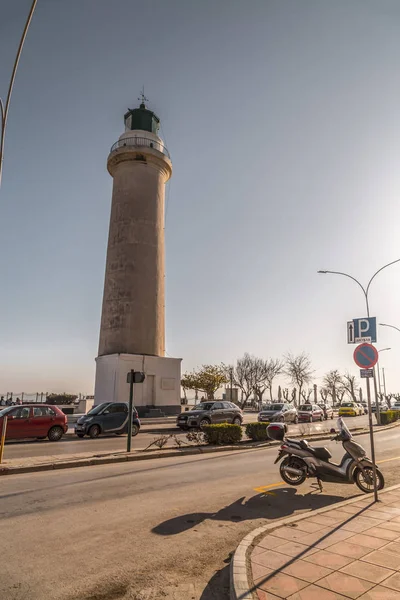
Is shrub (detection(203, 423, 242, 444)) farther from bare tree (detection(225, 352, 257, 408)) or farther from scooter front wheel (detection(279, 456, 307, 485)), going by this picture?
bare tree (detection(225, 352, 257, 408))

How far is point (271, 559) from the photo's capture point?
186 inches

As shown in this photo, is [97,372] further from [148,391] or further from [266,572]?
[266,572]

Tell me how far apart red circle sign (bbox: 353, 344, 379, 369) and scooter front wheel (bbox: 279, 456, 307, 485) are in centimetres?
239

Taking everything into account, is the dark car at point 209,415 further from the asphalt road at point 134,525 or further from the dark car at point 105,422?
the asphalt road at point 134,525

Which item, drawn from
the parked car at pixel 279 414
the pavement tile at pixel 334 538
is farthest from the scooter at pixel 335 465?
the parked car at pixel 279 414

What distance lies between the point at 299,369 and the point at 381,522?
66.2 m

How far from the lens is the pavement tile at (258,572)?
4.25 metres

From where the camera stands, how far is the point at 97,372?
3219 centimetres

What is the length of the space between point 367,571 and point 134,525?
3288 millimetres

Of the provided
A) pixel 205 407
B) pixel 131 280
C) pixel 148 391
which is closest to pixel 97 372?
pixel 148 391

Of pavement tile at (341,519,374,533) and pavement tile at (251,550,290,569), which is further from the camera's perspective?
pavement tile at (341,519,374,533)

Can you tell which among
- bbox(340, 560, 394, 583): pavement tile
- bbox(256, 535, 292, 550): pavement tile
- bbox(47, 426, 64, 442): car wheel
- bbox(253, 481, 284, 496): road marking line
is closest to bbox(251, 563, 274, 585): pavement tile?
bbox(256, 535, 292, 550): pavement tile

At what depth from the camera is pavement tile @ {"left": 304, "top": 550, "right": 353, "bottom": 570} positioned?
4508 mm

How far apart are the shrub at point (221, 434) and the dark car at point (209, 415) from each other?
642cm
